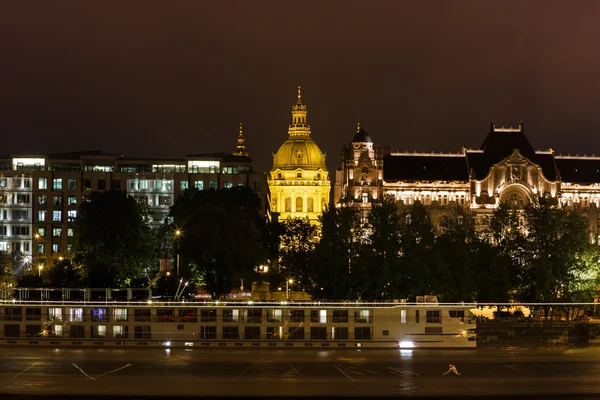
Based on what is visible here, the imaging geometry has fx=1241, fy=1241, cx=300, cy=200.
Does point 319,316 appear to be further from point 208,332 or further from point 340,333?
point 208,332

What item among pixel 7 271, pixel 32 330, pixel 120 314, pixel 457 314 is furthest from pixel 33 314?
pixel 7 271

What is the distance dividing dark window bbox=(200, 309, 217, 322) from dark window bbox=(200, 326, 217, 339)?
645mm

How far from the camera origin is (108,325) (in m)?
101

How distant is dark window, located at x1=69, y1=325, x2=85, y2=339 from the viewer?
101250mm

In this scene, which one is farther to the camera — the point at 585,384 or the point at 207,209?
the point at 207,209

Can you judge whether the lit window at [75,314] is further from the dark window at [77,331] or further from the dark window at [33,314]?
the dark window at [33,314]

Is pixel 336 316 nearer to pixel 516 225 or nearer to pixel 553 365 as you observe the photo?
pixel 553 365

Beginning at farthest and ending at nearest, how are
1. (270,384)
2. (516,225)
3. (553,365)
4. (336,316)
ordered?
(516,225) → (336,316) → (553,365) → (270,384)

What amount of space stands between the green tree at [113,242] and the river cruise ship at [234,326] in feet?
151

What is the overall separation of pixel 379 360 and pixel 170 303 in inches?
775

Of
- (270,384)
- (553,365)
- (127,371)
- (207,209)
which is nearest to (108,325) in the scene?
(127,371)

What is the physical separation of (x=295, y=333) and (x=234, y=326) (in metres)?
4.99

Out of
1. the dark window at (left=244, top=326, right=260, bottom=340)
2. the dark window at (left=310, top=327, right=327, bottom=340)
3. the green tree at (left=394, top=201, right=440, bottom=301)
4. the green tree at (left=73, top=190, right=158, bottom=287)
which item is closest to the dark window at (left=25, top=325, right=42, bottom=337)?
the dark window at (left=244, top=326, right=260, bottom=340)

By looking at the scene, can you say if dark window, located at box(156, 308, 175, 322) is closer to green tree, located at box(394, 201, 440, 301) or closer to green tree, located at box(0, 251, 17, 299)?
green tree, located at box(394, 201, 440, 301)
